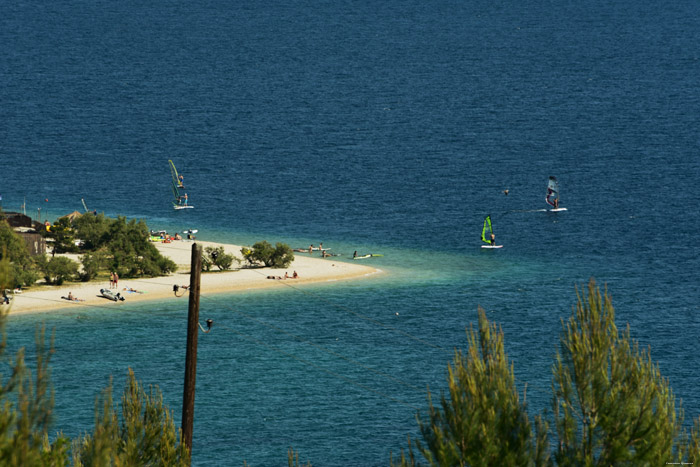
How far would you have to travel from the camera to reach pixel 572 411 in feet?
94.0

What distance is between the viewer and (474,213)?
18275cm

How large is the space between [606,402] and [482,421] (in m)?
3.34

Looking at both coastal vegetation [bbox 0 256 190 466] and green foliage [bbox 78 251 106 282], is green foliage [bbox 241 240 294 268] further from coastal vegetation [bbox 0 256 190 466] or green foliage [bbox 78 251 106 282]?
coastal vegetation [bbox 0 256 190 466]

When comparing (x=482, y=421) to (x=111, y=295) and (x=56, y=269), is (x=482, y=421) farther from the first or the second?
(x=56, y=269)

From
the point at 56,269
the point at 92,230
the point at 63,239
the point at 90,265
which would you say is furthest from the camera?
the point at 92,230

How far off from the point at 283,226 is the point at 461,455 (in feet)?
457

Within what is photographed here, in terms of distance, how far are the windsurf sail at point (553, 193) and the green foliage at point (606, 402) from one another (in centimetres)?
15907

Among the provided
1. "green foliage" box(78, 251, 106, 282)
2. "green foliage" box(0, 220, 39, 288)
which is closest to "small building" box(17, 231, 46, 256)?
"green foliage" box(0, 220, 39, 288)

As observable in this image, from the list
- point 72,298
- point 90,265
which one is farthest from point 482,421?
point 90,265

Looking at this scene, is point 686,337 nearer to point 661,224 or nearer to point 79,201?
point 661,224

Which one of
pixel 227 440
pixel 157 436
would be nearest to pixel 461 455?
pixel 157 436

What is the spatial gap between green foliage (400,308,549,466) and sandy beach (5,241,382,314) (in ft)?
241

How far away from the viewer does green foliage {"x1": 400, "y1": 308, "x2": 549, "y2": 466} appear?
27.4m

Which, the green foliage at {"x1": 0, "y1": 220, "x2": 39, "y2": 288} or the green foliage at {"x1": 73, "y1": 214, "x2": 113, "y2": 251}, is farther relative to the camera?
the green foliage at {"x1": 73, "y1": 214, "x2": 113, "y2": 251}
